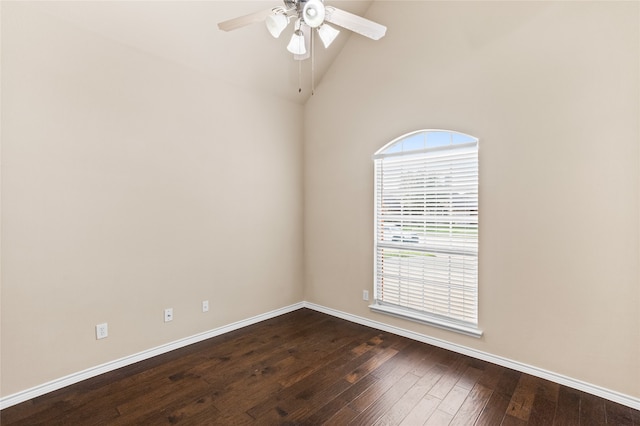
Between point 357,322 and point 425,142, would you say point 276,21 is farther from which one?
point 357,322

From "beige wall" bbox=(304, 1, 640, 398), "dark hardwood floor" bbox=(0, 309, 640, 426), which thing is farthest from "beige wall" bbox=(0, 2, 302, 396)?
"beige wall" bbox=(304, 1, 640, 398)

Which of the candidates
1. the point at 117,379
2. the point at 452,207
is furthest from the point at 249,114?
the point at 117,379

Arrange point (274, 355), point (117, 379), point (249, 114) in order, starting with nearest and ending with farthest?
point (117, 379)
point (274, 355)
point (249, 114)

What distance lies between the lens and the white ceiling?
2412 mm

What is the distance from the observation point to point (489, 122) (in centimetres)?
272

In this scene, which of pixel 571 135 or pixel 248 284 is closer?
pixel 571 135

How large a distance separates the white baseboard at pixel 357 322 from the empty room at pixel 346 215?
0.06 feet

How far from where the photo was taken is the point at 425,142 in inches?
125

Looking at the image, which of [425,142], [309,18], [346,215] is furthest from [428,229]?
[309,18]

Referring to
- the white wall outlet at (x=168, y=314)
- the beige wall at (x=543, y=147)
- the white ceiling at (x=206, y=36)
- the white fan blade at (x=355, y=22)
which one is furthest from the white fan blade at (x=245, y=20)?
the white wall outlet at (x=168, y=314)

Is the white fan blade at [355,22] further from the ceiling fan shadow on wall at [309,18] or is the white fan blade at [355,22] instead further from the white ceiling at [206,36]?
the white ceiling at [206,36]

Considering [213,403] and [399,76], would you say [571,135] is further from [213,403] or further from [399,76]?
[213,403]

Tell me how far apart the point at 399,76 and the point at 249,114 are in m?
1.74

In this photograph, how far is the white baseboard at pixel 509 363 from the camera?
2.19m
